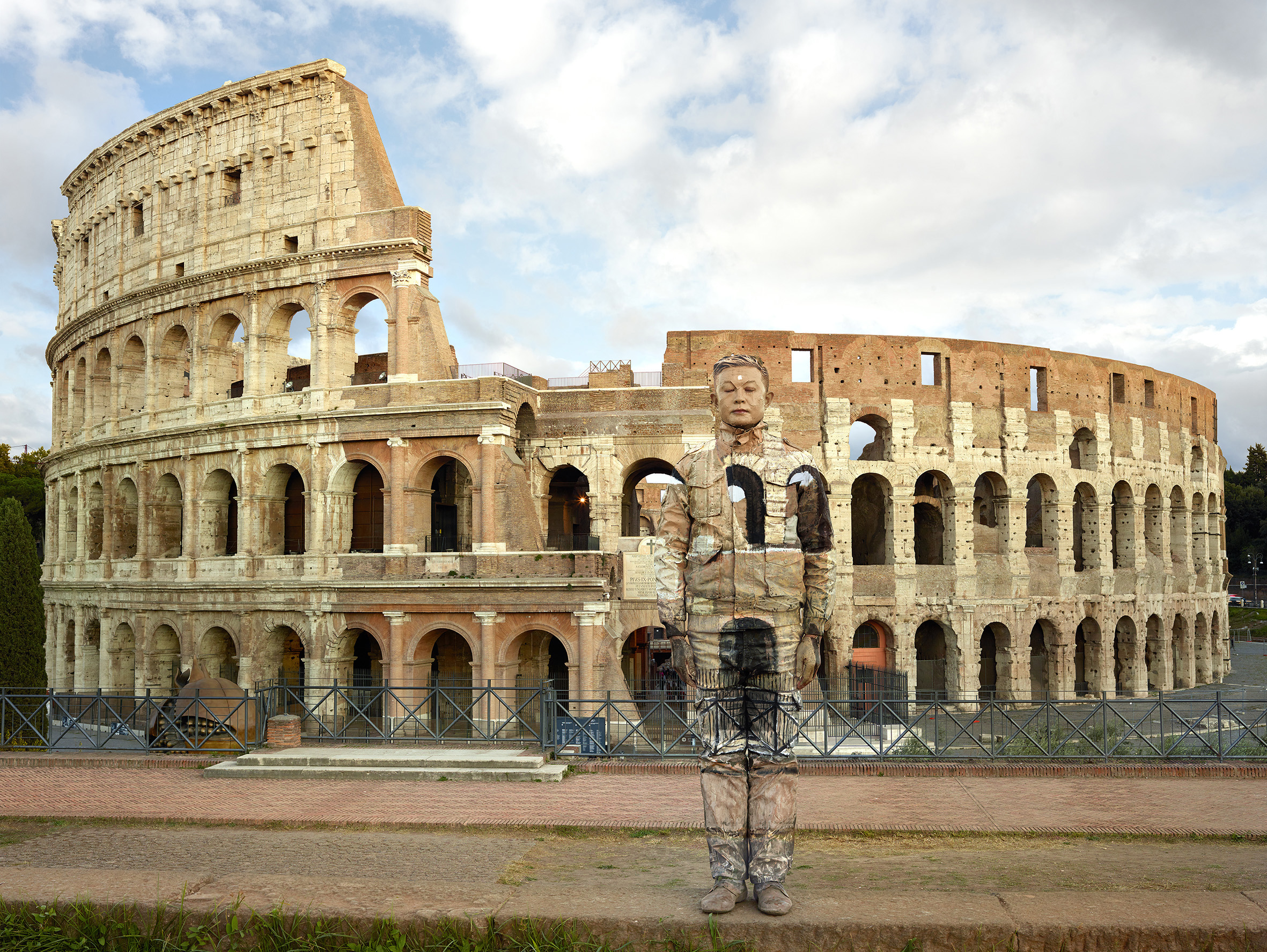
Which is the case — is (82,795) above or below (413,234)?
below

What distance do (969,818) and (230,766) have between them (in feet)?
28.9

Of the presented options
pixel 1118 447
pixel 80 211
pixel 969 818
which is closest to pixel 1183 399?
pixel 1118 447

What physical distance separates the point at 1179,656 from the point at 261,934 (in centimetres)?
3440

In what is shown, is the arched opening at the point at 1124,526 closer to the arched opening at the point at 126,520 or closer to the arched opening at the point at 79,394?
the arched opening at the point at 126,520

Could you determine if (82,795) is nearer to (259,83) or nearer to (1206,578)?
(259,83)

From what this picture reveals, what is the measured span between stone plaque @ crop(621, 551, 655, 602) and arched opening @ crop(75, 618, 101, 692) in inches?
647

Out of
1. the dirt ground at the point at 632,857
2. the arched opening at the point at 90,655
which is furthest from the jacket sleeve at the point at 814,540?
the arched opening at the point at 90,655

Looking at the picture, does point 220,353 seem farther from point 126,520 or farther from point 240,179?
point 126,520

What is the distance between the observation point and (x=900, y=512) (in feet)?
88.0

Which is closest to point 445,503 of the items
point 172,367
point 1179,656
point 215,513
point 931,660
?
point 215,513

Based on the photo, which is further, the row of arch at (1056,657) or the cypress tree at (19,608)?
the row of arch at (1056,657)

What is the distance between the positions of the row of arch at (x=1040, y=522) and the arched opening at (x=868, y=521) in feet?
0.08

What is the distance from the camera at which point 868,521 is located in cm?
3038

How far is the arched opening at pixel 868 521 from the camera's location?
97.5 ft
